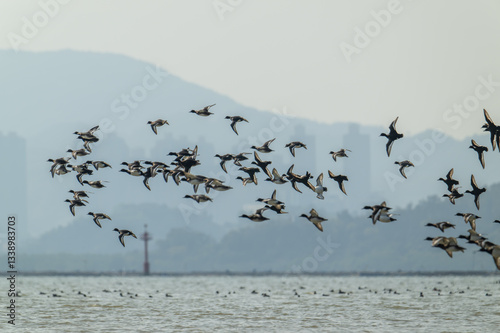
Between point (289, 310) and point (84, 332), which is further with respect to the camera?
point (289, 310)

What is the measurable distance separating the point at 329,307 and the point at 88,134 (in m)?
68.0

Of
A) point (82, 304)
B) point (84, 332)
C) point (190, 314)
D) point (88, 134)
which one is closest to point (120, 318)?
point (190, 314)

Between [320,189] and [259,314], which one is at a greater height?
[320,189]

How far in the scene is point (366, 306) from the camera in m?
128

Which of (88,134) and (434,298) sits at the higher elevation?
(88,134)

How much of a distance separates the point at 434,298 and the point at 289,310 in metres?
36.1

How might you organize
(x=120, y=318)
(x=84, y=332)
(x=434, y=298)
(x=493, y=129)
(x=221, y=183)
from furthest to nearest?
(x=434, y=298) → (x=120, y=318) → (x=84, y=332) → (x=221, y=183) → (x=493, y=129)

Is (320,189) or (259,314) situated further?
(259,314)

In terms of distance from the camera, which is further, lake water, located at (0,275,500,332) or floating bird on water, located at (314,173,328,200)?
lake water, located at (0,275,500,332)

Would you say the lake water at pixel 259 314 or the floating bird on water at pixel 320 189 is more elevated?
the floating bird on water at pixel 320 189

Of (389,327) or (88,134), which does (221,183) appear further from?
(389,327)

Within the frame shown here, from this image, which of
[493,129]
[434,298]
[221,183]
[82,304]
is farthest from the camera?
[434,298]

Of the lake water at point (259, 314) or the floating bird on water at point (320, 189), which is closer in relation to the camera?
the floating bird on water at point (320, 189)

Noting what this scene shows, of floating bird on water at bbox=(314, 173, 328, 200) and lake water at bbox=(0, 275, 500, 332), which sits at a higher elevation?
floating bird on water at bbox=(314, 173, 328, 200)
